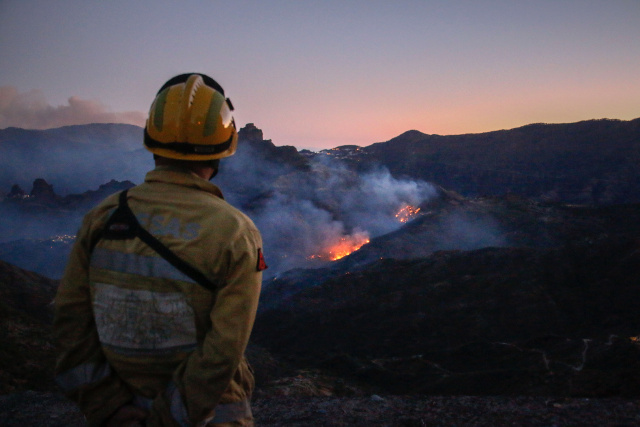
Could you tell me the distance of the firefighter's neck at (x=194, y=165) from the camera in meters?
2.01

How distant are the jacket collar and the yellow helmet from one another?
0.06 meters

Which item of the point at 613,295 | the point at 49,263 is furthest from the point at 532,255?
the point at 49,263

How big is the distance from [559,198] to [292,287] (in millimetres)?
62520

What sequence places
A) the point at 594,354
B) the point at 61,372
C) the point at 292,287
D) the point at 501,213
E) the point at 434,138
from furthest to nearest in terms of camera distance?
the point at 434,138
the point at 501,213
the point at 292,287
the point at 594,354
the point at 61,372

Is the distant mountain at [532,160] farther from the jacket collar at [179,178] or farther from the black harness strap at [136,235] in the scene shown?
the black harness strap at [136,235]

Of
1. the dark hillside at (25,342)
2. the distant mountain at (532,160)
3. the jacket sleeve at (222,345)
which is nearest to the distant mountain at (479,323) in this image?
the dark hillside at (25,342)

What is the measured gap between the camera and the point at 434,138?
389 feet

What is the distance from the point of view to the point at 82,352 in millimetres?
1940

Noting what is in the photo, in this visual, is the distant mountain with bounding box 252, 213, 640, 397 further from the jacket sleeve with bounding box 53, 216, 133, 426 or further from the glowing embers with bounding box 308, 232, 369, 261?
the glowing embers with bounding box 308, 232, 369, 261

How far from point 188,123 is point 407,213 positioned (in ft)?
231

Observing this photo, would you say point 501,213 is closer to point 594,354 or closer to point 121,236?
point 594,354

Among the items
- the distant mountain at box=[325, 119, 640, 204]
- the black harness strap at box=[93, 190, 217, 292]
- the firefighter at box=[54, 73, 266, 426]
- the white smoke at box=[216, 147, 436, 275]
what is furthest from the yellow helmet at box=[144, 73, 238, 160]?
the distant mountain at box=[325, 119, 640, 204]

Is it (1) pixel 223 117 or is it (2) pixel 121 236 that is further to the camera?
(1) pixel 223 117

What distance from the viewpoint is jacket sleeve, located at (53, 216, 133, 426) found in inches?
75.0
